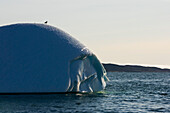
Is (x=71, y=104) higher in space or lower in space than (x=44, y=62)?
lower

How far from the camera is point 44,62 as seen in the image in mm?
36844

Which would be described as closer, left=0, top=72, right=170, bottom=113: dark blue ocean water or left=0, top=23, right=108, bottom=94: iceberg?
left=0, top=72, right=170, bottom=113: dark blue ocean water

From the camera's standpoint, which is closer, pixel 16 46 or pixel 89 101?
pixel 89 101

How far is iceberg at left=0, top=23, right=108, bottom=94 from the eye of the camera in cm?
3581

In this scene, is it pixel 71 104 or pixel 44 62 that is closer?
pixel 71 104

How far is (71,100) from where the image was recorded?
35.8 metres

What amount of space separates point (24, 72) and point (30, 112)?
7.79 meters

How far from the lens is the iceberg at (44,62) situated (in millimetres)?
35812

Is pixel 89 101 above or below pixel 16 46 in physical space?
below

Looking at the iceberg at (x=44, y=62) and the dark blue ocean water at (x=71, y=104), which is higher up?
the iceberg at (x=44, y=62)

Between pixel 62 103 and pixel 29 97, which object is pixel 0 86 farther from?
pixel 62 103

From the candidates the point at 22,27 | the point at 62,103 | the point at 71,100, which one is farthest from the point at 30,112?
the point at 22,27

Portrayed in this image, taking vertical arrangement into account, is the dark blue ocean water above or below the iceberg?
below

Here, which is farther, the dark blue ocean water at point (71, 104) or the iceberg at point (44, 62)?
the iceberg at point (44, 62)
